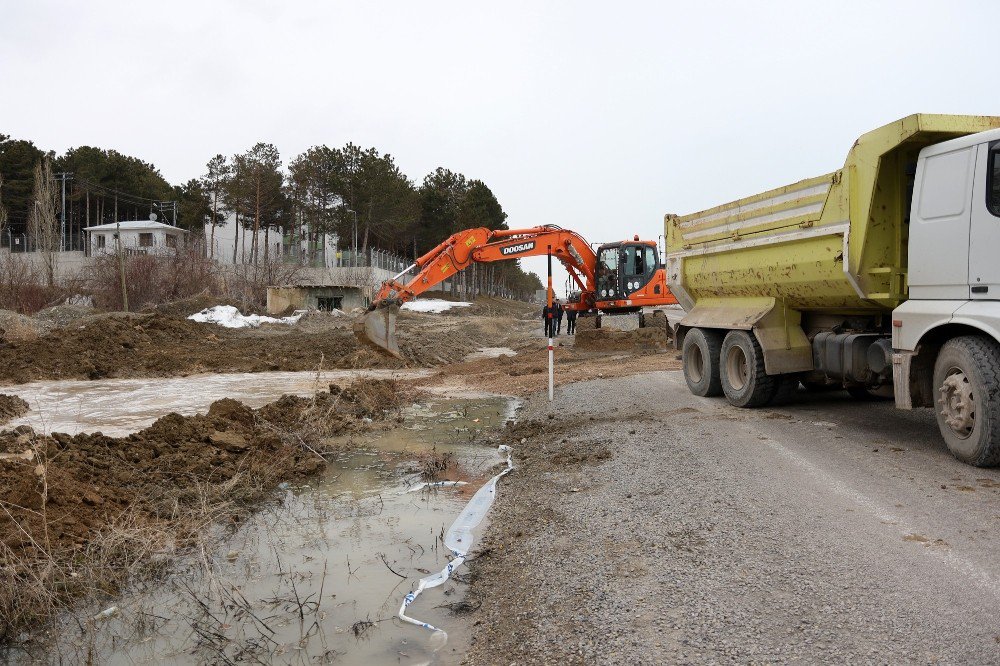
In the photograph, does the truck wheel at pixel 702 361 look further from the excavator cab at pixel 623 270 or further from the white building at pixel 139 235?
the white building at pixel 139 235

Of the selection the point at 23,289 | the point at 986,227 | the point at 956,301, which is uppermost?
the point at 986,227

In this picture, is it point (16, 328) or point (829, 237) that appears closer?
point (829, 237)

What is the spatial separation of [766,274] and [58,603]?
8.40 metres

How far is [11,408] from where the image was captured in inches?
470

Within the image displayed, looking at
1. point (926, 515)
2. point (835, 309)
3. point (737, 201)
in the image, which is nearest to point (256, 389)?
point (737, 201)

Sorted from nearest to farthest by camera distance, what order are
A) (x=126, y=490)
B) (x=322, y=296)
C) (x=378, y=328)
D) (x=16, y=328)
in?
(x=126, y=490)
(x=378, y=328)
(x=16, y=328)
(x=322, y=296)

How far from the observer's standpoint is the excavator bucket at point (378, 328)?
1772cm

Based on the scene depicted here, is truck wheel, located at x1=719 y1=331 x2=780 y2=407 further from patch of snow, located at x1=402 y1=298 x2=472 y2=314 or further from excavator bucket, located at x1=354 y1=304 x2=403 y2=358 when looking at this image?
patch of snow, located at x1=402 y1=298 x2=472 y2=314

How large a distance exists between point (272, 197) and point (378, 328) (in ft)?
134

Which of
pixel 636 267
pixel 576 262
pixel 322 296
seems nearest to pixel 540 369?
pixel 576 262

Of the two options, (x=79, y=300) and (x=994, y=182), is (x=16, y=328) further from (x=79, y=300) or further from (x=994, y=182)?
(x=994, y=182)

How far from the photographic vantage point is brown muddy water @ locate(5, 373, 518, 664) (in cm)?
416

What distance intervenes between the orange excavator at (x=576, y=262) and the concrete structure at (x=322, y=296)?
79.3ft

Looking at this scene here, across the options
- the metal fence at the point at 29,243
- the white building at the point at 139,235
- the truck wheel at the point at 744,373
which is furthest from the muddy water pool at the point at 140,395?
the white building at the point at 139,235
